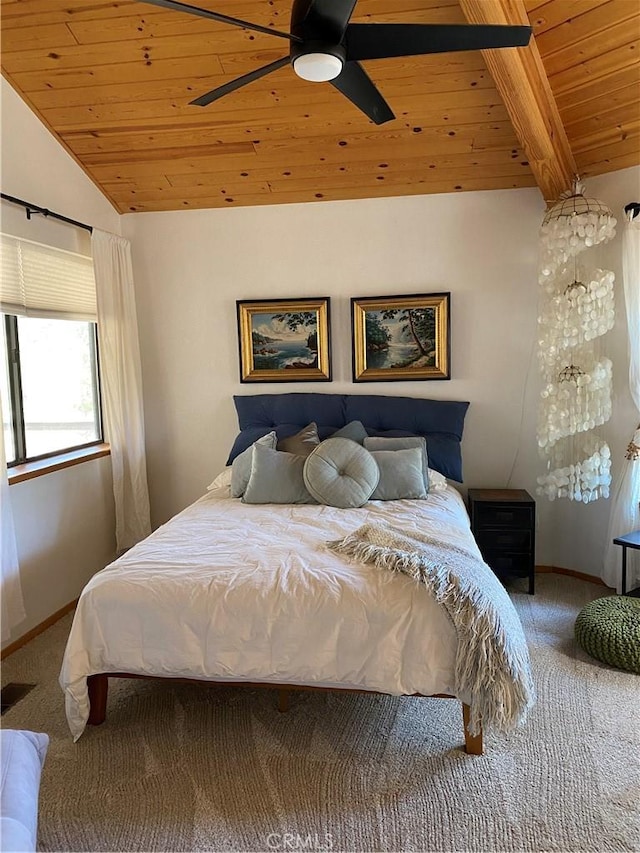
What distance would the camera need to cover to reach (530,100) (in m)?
2.77

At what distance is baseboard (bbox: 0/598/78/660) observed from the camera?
318 centimetres

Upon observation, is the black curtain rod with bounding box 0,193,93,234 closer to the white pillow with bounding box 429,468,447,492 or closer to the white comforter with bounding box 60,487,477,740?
the white comforter with bounding box 60,487,477,740

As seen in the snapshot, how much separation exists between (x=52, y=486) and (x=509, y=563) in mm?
2781

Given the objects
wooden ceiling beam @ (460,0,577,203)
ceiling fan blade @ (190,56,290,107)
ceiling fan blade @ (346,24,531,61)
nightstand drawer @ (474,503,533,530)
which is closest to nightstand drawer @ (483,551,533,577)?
nightstand drawer @ (474,503,533,530)

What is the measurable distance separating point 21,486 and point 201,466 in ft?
4.74

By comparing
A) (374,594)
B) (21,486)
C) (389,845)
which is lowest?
(389,845)

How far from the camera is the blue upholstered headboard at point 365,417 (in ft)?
13.1

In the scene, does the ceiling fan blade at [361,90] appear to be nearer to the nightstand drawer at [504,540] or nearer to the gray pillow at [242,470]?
the gray pillow at [242,470]

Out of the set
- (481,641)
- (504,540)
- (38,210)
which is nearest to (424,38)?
(481,641)

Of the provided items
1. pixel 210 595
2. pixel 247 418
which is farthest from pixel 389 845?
pixel 247 418

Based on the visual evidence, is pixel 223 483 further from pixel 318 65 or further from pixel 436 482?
pixel 318 65

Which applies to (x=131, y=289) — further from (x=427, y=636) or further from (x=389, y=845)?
A: (x=389, y=845)

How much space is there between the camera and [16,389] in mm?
3492

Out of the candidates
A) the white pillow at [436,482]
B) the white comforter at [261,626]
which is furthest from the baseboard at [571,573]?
the white comforter at [261,626]
